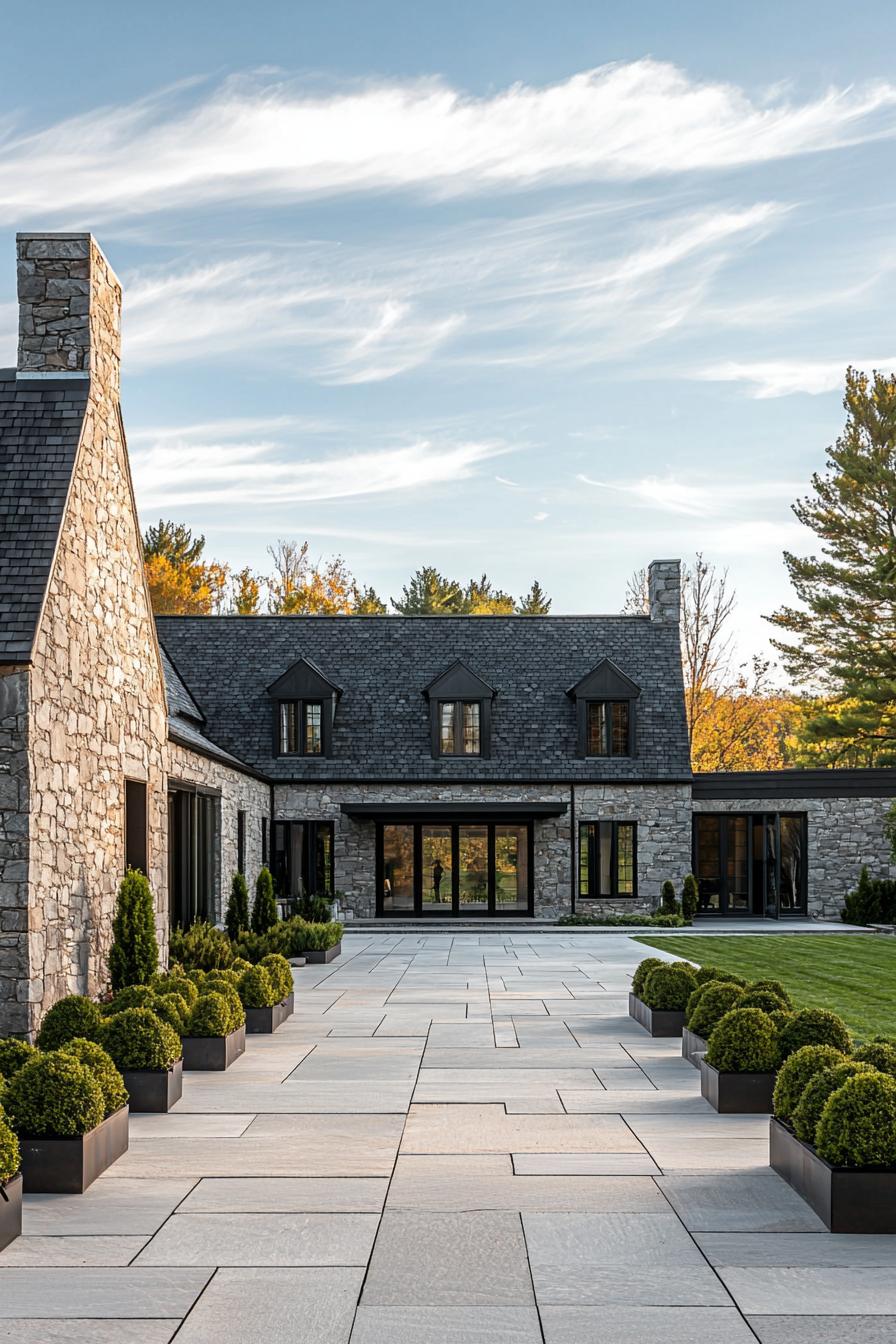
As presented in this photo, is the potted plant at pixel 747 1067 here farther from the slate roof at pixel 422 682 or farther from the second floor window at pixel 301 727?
the second floor window at pixel 301 727

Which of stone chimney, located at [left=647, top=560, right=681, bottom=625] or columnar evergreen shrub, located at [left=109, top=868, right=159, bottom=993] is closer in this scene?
columnar evergreen shrub, located at [left=109, top=868, right=159, bottom=993]

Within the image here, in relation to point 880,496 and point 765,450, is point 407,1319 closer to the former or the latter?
point 765,450

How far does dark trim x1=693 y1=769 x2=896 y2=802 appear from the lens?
28.4 meters

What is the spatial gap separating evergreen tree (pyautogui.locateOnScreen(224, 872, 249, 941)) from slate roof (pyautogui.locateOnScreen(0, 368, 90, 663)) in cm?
900

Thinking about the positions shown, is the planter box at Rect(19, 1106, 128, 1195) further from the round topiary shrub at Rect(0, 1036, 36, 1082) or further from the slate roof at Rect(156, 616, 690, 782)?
the slate roof at Rect(156, 616, 690, 782)

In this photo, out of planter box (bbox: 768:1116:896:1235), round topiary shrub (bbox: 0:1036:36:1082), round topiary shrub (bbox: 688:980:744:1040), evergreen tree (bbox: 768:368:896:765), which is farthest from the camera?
evergreen tree (bbox: 768:368:896:765)

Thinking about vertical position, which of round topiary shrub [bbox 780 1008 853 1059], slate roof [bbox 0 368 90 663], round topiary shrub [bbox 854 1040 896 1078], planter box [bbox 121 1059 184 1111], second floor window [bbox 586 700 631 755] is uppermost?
slate roof [bbox 0 368 90 663]

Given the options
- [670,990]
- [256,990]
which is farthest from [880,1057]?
[256,990]

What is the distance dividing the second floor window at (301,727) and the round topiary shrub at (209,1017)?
62.6ft

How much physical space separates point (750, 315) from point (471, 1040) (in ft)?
37.4

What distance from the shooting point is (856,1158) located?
5.50 metres

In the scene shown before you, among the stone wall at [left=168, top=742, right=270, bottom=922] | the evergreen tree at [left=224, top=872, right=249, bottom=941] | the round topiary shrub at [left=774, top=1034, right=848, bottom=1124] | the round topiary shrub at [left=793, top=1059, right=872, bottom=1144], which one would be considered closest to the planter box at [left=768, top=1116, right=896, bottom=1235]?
the round topiary shrub at [left=793, top=1059, right=872, bottom=1144]

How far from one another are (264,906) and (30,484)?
34.6 feet

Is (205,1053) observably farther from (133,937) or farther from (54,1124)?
(54,1124)
